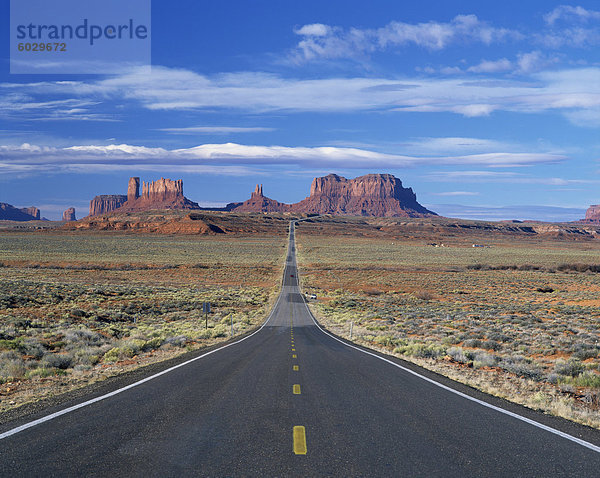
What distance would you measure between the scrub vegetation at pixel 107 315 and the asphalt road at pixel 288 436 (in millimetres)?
3120

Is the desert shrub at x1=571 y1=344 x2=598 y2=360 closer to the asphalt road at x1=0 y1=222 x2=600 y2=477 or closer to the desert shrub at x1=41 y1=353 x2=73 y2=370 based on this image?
the asphalt road at x1=0 y1=222 x2=600 y2=477

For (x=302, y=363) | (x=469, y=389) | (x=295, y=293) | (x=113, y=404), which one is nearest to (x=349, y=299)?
(x=295, y=293)

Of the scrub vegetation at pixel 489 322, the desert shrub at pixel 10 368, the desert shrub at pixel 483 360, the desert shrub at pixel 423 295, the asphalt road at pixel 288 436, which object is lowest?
the desert shrub at pixel 423 295

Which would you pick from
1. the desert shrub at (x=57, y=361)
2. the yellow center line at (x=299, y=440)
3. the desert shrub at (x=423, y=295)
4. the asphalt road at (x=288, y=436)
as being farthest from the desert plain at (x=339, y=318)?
the yellow center line at (x=299, y=440)

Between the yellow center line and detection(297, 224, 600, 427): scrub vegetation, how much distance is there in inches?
197

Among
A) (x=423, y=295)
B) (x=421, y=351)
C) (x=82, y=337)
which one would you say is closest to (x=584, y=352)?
(x=421, y=351)

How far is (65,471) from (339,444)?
325cm

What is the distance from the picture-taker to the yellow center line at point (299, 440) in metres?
5.70

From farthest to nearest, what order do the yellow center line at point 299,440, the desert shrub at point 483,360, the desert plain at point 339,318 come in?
1. the desert shrub at point 483,360
2. the desert plain at point 339,318
3. the yellow center line at point 299,440

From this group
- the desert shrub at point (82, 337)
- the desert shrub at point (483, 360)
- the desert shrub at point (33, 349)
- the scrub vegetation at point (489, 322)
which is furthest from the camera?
the desert shrub at point (82, 337)

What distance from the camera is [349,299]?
160 ft

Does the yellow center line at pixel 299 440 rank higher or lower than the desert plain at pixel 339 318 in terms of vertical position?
higher

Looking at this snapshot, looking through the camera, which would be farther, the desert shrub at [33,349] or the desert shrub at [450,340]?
the desert shrub at [450,340]

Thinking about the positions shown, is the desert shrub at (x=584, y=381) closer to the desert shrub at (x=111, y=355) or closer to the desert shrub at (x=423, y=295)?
the desert shrub at (x=111, y=355)
